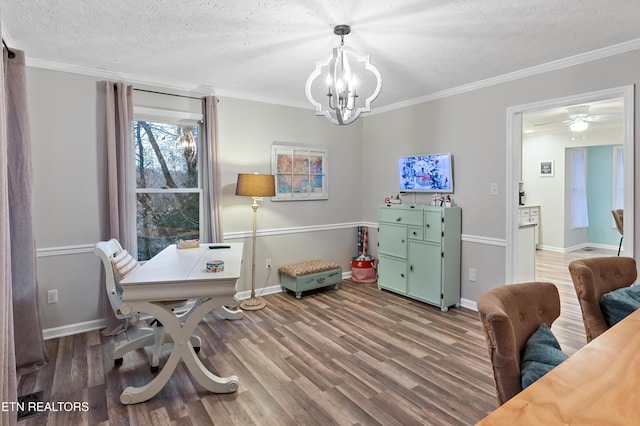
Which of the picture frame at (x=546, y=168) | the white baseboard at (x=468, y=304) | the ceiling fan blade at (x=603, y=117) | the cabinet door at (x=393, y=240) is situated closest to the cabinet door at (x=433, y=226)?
the cabinet door at (x=393, y=240)

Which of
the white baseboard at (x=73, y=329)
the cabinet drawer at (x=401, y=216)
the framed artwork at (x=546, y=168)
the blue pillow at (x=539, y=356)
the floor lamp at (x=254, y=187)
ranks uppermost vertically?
the framed artwork at (x=546, y=168)

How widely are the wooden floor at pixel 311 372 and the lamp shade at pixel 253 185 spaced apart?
1.29 metres

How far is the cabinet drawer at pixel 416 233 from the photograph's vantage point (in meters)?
3.93

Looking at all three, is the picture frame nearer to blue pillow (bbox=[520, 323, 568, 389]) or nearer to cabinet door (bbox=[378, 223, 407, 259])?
cabinet door (bbox=[378, 223, 407, 259])

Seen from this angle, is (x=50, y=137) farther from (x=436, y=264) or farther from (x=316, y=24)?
(x=436, y=264)

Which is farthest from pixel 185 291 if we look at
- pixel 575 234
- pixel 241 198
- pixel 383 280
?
pixel 575 234

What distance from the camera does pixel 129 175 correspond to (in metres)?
3.37

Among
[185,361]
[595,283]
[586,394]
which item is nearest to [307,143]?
[185,361]

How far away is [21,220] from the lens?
8.36ft

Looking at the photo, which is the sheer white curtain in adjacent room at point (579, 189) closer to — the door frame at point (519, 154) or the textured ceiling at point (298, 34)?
the door frame at point (519, 154)

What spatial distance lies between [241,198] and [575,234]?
6793 mm

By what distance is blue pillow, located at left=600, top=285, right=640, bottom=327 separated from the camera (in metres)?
1.54

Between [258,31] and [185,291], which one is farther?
[258,31]

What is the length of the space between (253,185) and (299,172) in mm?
989
